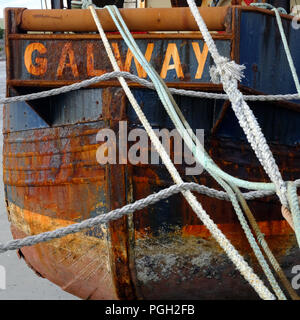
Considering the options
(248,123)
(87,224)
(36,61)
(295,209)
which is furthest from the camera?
(36,61)

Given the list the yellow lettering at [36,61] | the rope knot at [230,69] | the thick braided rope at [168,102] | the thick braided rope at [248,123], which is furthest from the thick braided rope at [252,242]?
the yellow lettering at [36,61]

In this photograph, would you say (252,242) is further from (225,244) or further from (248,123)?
(248,123)

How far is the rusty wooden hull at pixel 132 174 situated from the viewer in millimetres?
2607

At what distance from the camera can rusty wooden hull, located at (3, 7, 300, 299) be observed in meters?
2.61

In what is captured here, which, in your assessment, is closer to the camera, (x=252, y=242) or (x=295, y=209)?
(x=295, y=209)

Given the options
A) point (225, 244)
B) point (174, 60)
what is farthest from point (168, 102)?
point (225, 244)

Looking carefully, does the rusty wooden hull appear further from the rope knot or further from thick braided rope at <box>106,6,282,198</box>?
the rope knot

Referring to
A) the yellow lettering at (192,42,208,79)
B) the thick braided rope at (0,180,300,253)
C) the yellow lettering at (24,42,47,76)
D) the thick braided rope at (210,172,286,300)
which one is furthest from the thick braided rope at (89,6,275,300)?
the yellow lettering at (24,42,47,76)

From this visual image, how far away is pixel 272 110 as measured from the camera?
9.33ft

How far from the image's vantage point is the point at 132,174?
2.63 metres

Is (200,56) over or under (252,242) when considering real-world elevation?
over

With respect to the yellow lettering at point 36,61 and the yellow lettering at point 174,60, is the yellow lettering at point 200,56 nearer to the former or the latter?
the yellow lettering at point 174,60
